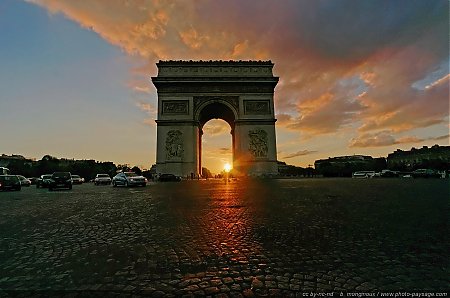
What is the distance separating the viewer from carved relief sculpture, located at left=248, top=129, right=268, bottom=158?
3653 cm

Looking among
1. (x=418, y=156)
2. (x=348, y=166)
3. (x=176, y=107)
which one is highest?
(x=176, y=107)

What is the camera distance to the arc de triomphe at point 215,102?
120 feet

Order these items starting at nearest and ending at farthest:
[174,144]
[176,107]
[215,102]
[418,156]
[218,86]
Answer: [174,144], [176,107], [218,86], [215,102], [418,156]

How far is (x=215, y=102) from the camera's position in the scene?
37.5 meters

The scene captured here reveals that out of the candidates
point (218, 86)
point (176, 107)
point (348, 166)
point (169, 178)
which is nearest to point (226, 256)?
point (169, 178)

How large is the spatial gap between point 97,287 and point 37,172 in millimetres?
75737

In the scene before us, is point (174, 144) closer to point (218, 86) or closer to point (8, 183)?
point (218, 86)

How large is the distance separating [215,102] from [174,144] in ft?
22.5

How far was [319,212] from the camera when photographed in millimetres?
7289

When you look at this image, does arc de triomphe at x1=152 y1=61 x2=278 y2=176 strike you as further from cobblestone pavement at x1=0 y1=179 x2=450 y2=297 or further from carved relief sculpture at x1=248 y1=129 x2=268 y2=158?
cobblestone pavement at x1=0 y1=179 x2=450 y2=297

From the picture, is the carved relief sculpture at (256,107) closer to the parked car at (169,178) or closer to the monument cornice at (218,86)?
the monument cornice at (218,86)

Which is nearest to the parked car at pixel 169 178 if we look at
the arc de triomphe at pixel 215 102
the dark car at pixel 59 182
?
the arc de triomphe at pixel 215 102

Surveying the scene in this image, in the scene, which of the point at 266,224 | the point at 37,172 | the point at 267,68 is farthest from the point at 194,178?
the point at 37,172

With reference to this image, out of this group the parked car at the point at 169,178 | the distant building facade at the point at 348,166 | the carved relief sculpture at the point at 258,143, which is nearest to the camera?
the parked car at the point at 169,178
